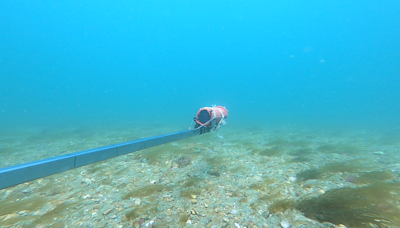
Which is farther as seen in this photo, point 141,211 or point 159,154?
point 159,154

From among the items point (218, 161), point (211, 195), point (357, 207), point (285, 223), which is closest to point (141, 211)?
point (211, 195)

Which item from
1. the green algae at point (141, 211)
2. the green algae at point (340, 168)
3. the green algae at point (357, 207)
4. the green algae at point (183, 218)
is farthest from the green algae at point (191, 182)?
the green algae at point (340, 168)

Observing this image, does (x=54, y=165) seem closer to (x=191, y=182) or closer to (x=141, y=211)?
(x=141, y=211)

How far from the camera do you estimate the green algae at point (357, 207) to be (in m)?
2.97

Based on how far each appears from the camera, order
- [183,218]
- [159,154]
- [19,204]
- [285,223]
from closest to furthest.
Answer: [285,223], [183,218], [19,204], [159,154]

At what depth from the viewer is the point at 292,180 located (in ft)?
17.8

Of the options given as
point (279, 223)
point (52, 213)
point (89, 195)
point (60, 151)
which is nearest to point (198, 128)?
point (279, 223)

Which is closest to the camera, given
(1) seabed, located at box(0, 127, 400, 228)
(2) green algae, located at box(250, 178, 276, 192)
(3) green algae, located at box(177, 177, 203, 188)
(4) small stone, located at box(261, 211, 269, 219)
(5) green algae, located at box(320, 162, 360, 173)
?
(1) seabed, located at box(0, 127, 400, 228)

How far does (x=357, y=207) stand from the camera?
330 cm

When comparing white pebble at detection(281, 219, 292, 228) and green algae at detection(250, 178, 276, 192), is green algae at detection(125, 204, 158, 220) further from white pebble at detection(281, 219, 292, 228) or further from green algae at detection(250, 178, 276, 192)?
green algae at detection(250, 178, 276, 192)

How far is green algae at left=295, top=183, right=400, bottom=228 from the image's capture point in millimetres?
2971

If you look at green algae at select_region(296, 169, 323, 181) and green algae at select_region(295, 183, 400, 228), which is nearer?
green algae at select_region(295, 183, 400, 228)

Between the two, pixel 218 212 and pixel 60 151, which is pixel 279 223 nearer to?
pixel 218 212

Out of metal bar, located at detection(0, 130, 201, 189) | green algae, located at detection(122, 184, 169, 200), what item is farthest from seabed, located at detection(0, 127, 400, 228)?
metal bar, located at detection(0, 130, 201, 189)
